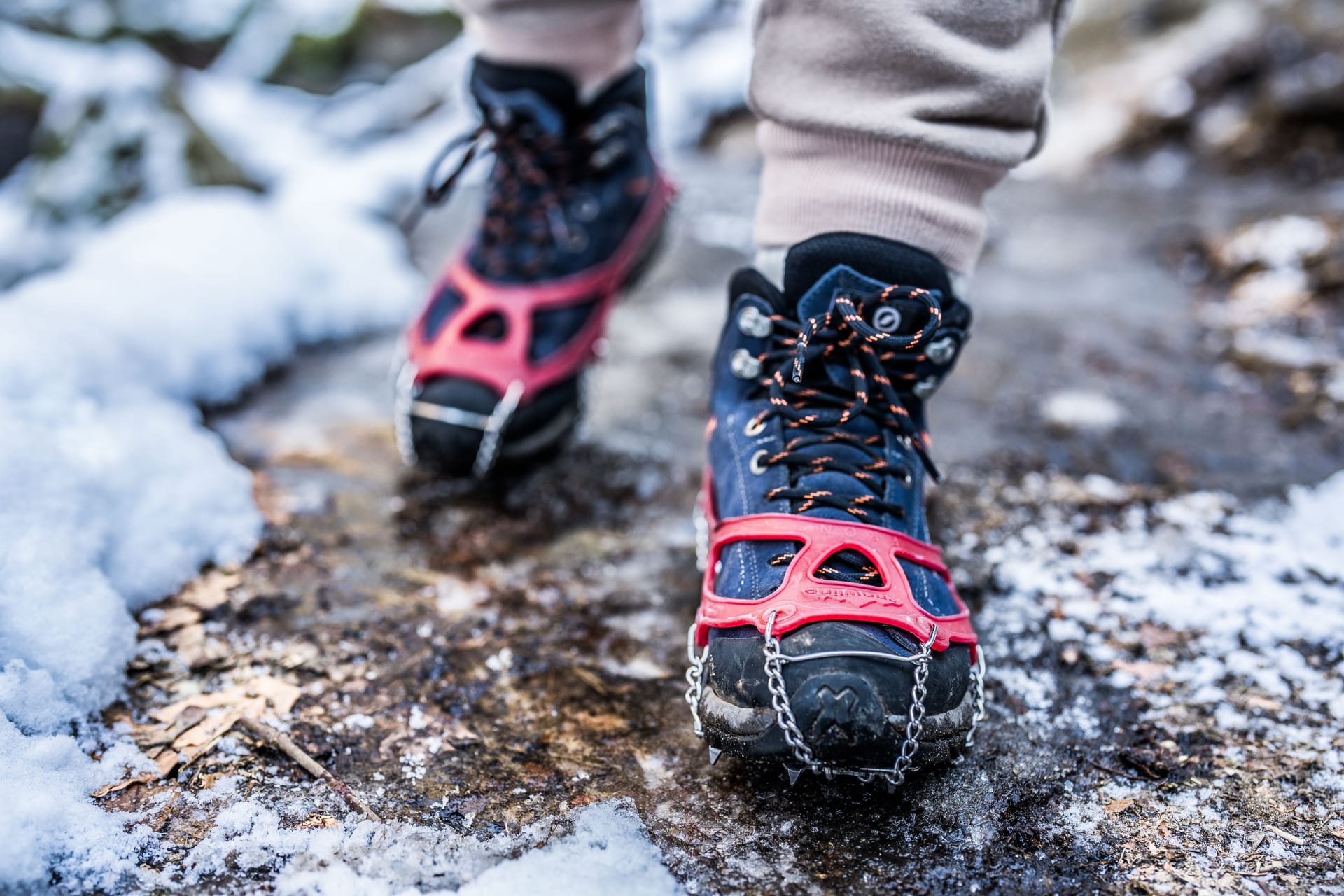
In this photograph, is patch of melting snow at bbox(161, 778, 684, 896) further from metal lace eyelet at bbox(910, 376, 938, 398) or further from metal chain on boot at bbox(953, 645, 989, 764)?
metal lace eyelet at bbox(910, 376, 938, 398)

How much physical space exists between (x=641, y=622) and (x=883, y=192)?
68 cm

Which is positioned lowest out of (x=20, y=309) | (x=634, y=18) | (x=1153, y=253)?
(x=1153, y=253)

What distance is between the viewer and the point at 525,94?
1.59 metres

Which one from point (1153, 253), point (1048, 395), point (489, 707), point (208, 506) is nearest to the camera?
point (489, 707)

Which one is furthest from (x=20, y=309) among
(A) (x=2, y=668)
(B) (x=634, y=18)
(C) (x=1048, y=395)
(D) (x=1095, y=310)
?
(D) (x=1095, y=310)

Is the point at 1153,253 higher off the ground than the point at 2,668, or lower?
lower

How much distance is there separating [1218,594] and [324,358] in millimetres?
1813

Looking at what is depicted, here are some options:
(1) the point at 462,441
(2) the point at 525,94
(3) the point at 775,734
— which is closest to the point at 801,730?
(3) the point at 775,734

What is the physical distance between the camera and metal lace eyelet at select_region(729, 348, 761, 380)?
1245 mm

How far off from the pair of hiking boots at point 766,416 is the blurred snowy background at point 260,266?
0.22m

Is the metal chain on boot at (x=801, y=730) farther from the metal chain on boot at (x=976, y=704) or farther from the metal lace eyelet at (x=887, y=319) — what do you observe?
the metal lace eyelet at (x=887, y=319)

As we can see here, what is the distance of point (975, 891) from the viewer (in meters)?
0.91

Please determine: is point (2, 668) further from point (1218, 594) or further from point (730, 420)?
point (1218, 594)

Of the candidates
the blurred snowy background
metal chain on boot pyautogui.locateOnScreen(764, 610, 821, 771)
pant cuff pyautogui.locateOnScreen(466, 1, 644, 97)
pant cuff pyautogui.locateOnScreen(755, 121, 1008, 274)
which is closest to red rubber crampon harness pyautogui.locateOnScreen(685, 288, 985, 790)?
metal chain on boot pyautogui.locateOnScreen(764, 610, 821, 771)
